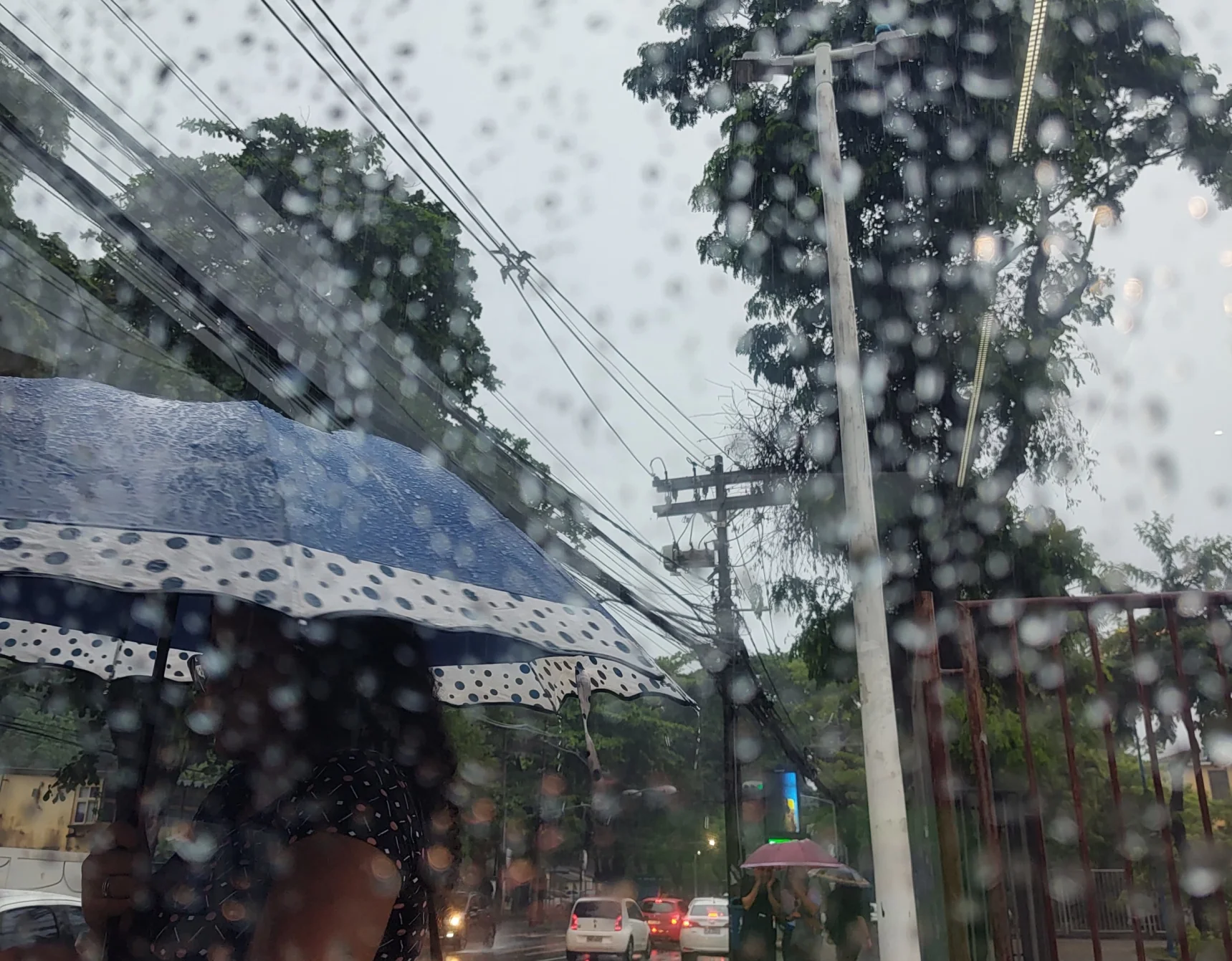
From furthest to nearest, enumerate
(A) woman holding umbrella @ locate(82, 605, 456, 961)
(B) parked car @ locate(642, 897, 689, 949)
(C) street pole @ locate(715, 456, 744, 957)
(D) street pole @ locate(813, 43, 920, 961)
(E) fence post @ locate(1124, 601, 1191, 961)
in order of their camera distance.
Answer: (B) parked car @ locate(642, 897, 689, 949) < (C) street pole @ locate(715, 456, 744, 957) < (D) street pole @ locate(813, 43, 920, 961) < (E) fence post @ locate(1124, 601, 1191, 961) < (A) woman holding umbrella @ locate(82, 605, 456, 961)

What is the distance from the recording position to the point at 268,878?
1542 mm

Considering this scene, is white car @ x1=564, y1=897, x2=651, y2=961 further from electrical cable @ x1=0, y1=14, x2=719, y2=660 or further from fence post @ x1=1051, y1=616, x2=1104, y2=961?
fence post @ x1=1051, y1=616, x2=1104, y2=961

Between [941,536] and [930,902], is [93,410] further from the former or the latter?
[930,902]

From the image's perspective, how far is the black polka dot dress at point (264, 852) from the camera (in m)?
1.55

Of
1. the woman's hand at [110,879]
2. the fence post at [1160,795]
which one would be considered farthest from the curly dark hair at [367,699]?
the fence post at [1160,795]

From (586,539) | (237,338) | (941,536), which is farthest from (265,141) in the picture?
(941,536)

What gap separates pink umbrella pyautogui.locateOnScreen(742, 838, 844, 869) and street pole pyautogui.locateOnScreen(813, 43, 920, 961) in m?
7.26

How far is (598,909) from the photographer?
71.2ft

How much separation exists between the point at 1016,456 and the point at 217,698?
33.3ft

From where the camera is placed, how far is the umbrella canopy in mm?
1593

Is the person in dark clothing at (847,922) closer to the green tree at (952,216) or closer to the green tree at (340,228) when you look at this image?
the green tree at (952,216)

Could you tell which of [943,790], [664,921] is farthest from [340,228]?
[664,921]

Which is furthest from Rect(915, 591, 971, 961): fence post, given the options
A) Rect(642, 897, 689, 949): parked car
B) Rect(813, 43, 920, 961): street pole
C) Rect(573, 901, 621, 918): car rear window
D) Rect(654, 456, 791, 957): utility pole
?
Rect(642, 897, 689, 949): parked car

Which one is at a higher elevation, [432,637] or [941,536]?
[941,536]
